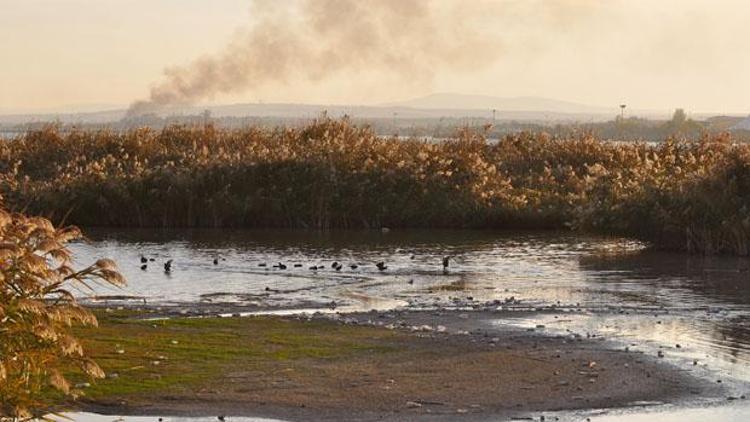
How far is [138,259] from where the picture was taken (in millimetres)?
38906

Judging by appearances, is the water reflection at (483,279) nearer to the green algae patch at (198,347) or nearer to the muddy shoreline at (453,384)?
the muddy shoreline at (453,384)

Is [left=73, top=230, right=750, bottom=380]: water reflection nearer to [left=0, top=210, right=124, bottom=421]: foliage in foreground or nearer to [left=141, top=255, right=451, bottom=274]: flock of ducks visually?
[left=141, top=255, right=451, bottom=274]: flock of ducks

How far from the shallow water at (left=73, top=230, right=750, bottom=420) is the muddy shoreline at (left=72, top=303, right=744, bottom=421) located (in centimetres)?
92

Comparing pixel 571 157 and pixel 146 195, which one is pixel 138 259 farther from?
pixel 571 157

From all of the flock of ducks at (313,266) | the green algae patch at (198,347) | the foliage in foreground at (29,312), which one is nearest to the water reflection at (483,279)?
the flock of ducks at (313,266)

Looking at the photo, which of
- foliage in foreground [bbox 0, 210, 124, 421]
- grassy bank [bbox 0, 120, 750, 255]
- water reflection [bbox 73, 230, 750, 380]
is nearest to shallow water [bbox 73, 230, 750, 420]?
water reflection [bbox 73, 230, 750, 380]

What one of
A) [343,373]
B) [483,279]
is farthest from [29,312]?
[483,279]

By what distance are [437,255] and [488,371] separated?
1970cm

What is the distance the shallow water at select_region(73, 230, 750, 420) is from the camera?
2603 cm

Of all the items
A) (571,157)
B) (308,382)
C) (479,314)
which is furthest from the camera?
(571,157)

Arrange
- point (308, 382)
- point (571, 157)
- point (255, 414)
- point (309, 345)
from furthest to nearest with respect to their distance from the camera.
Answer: point (571, 157)
point (309, 345)
point (308, 382)
point (255, 414)

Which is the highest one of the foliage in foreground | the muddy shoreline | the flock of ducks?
the foliage in foreground

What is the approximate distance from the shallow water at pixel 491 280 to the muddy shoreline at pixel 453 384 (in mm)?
915

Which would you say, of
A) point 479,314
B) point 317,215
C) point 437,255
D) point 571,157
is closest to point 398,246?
point 437,255
